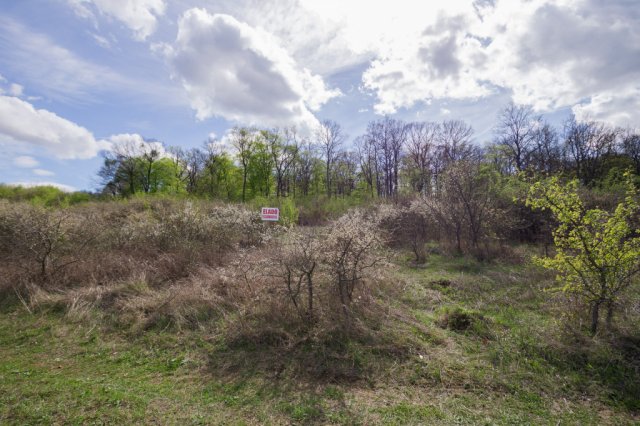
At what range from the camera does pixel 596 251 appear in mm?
4875

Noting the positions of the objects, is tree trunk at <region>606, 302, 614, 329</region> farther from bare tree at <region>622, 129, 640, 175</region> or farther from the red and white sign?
bare tree at <region>622, 129, 640, 175</region>

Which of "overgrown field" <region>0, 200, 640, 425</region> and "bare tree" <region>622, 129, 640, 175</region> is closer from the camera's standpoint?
"overgrown field" <region>0, 200, 640, 425</region>

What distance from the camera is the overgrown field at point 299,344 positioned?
11.6 feet

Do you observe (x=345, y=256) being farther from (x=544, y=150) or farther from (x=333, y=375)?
(x=544, y=150)

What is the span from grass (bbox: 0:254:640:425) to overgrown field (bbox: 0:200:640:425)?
0.02 m

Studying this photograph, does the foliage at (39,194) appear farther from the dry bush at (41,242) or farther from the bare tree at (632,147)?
the bare tree at (632,147)

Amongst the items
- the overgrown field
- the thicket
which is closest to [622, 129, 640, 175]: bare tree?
the thicket

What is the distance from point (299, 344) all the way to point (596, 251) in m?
5.13

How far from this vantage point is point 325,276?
19.2 ft

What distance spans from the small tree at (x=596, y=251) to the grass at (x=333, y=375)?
0.70 metres

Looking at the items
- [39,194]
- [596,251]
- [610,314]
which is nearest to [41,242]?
[596,251]

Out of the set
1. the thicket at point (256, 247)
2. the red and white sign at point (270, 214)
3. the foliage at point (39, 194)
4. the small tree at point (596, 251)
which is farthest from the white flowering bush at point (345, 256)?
the foliage at point (39, 194)

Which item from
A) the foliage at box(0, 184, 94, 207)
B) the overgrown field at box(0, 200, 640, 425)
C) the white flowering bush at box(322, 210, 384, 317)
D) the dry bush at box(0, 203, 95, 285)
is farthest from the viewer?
the foliage at box(0, 184, 94, 207)

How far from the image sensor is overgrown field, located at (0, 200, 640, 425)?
354 cm
